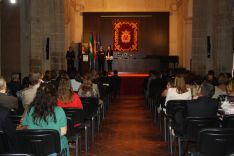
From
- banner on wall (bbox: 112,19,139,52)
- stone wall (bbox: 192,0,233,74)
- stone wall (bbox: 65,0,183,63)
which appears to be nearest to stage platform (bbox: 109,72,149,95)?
stone wall (bbox: 192,0,233,74)

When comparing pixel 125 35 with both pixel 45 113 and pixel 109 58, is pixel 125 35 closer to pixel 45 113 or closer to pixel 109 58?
pixel 109 58

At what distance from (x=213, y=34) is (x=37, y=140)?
49.3ft

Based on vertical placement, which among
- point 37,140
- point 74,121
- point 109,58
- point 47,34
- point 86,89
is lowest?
point 74,121

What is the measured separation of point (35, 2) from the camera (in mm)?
19500

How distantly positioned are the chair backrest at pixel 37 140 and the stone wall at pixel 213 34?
13.9 metres

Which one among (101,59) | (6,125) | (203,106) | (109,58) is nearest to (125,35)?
(109,58)

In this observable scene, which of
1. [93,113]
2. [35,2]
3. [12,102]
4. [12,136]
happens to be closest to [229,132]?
[12,136]

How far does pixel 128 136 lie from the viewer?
1155cm

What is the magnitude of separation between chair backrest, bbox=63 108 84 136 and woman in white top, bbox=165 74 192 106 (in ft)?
7.69

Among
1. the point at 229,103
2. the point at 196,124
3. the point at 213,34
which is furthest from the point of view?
the point at 213,34

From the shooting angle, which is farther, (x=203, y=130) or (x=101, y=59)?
(x=101, y=59)

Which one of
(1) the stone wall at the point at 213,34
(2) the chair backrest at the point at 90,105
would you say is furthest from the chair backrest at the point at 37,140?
(1) the stone wall at the point at 213,34

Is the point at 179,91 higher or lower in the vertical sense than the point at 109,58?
lower

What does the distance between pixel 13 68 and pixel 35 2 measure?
377 centimetres
